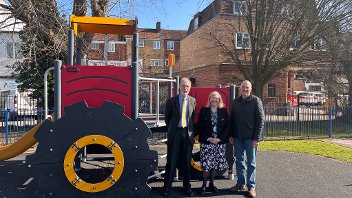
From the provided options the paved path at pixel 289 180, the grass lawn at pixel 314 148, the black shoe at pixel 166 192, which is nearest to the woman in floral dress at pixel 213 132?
the paved path at pixel 289 180

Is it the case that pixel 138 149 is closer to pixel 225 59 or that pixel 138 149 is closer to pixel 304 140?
pixel 304 140

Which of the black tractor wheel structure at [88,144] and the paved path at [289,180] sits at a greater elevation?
the black tractor wheel structure at [88,144]

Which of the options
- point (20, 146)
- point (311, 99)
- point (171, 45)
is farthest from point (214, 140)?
point (171, 45)

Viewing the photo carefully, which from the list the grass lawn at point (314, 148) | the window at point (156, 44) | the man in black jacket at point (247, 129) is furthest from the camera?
the window at point (156, 44)

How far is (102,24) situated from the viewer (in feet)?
19.9

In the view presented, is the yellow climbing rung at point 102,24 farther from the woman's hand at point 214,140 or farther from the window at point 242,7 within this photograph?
the window at point 242,7

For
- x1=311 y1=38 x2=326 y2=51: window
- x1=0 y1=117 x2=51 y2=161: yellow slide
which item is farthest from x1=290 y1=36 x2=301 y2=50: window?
x1=0 y1=117 x2=51 y2=161: yellow slide

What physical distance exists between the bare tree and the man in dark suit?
11608 mm

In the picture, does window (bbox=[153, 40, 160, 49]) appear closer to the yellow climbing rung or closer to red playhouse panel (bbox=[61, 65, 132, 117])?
the yellow climbing rung

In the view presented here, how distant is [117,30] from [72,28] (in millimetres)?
893

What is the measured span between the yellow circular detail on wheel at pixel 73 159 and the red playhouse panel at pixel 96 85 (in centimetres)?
69

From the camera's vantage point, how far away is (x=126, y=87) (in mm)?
5367

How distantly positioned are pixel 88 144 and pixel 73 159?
30 cm

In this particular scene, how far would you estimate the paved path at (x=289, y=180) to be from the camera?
5867 millimetres
